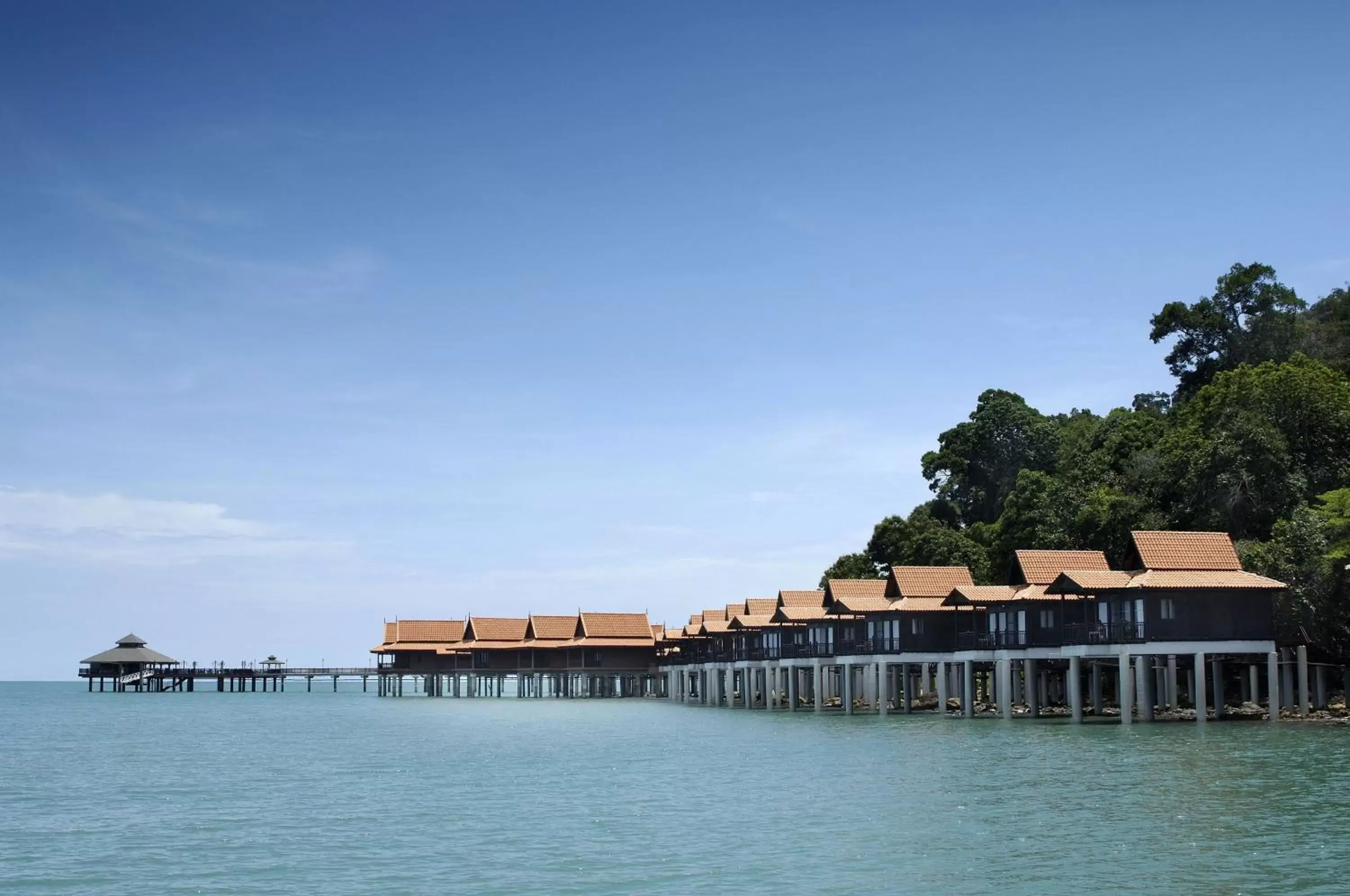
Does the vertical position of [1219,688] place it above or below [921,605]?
below

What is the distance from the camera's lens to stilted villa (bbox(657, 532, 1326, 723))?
53.4m

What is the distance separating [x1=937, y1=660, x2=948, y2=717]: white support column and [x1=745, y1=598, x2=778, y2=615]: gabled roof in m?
32.7

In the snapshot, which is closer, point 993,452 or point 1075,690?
point 1075,690

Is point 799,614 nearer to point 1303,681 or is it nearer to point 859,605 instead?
point 859,605

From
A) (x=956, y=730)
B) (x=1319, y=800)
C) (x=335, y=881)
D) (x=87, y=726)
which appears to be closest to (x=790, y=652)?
(x=956, y=730)

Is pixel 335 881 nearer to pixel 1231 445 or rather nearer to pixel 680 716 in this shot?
pixel 1231 445

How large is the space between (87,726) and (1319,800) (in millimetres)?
68575

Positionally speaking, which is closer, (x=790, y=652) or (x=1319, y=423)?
(x=1319, y=423)

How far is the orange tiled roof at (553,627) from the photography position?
413 ft

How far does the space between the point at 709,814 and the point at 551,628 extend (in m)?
94.0

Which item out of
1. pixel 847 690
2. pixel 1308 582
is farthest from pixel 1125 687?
pixel 847 690

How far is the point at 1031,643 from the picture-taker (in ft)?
196

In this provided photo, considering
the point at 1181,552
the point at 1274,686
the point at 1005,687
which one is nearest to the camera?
the point at 1274,686

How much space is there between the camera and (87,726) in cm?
8181
